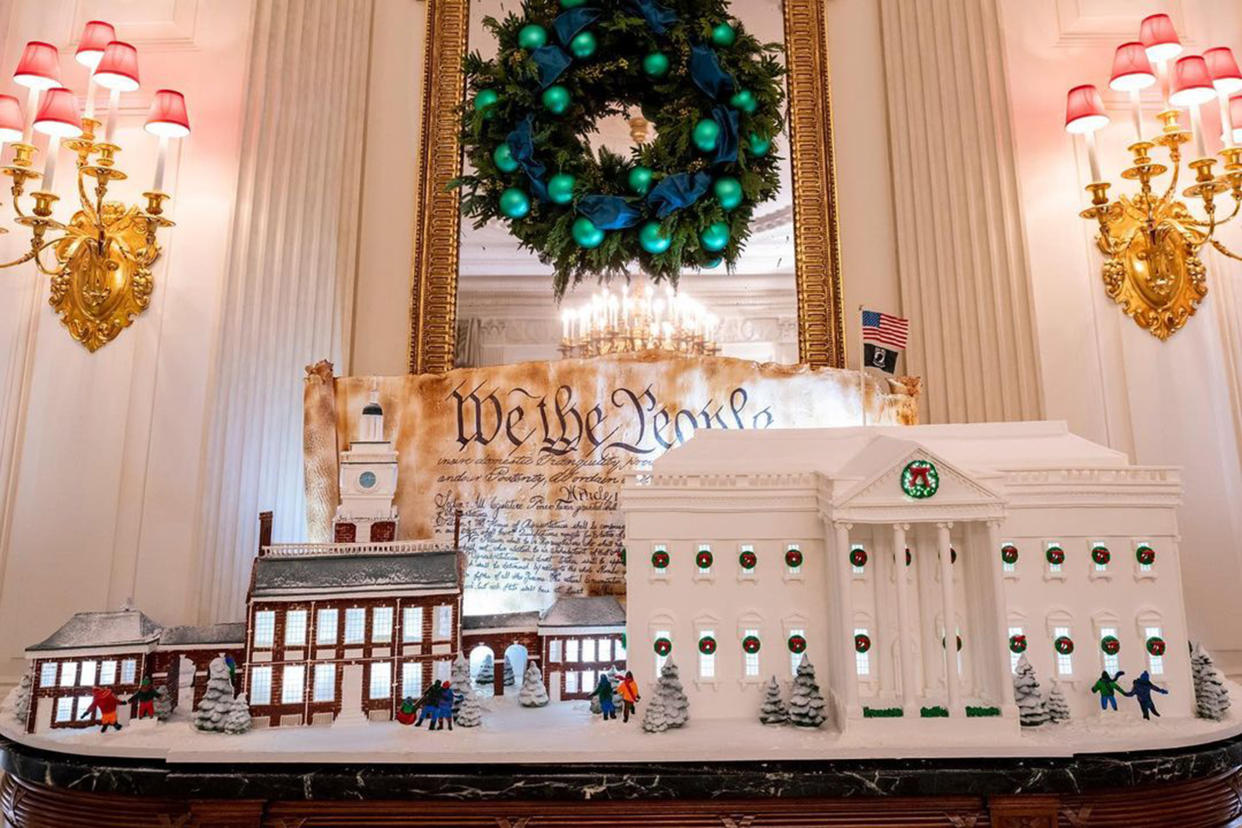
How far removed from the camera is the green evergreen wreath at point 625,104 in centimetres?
237

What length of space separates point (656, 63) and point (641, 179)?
14.5 inches

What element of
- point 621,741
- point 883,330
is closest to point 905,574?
point 621,741

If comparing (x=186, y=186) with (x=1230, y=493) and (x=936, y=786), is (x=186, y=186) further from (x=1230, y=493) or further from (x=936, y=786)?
(x=1230, y=493)

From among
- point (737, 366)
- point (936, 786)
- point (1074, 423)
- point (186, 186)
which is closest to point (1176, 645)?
point (936, 786)

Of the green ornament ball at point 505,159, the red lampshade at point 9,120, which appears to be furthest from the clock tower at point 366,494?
the red lampshade at point 9,120

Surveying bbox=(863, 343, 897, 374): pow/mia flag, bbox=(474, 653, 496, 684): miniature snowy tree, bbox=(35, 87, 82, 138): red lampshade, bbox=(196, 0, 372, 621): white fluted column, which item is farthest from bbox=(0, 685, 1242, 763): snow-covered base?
bbox=(35, 87, 82, 138): red lampshade

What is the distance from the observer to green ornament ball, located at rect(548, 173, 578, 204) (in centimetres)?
241

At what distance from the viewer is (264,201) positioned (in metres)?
3.20

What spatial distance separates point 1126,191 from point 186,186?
399cm

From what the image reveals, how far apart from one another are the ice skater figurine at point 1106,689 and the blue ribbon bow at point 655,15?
2299 millimetres

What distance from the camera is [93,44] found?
295 centimetres

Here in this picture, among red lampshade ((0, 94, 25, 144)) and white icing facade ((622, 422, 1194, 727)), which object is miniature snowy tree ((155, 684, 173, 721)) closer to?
white icing facade ((622, 422, 1194, 727))

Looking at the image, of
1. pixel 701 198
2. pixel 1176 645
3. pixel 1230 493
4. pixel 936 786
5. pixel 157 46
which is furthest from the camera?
pixel 157 46

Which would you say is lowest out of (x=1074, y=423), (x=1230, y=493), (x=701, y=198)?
(x=1230, y=493)
